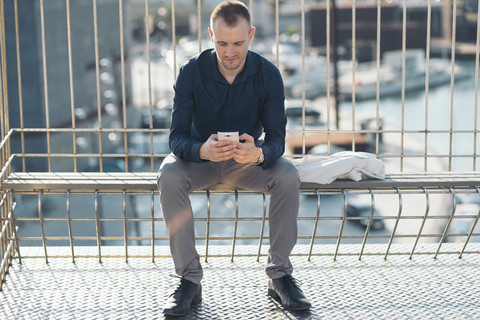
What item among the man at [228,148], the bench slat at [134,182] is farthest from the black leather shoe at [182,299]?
the bench slat at [134,182]

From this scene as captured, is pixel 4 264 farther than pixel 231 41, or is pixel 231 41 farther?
pixel 4 264

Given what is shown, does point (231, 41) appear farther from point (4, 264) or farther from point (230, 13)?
point (4, 264)

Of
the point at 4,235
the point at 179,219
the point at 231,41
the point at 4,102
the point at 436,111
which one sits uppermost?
the point at 231,41

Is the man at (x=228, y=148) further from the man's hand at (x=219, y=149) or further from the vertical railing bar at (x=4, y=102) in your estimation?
the vertical railing bar at (x=4, y=102)

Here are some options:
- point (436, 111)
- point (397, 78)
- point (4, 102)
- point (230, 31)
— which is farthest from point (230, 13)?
point (397, 78)

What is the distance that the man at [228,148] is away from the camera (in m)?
2.77

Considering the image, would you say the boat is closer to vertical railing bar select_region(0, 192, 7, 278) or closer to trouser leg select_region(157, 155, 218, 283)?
vertical railing bar select_region(0, 192, 7, 278)

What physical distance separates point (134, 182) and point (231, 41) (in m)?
0.87

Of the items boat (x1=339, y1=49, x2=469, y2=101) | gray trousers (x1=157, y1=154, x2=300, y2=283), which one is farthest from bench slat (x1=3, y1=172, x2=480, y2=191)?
boat (x1=339, y1=49, x2=469, y2=101)

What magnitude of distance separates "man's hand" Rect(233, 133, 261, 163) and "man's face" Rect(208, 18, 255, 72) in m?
0.34

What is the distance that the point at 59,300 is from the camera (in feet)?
9.77

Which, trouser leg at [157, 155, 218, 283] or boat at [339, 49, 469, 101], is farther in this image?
boat at [339, 49, 469, 101]

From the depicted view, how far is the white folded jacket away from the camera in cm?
311

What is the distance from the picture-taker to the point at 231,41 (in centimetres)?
277
